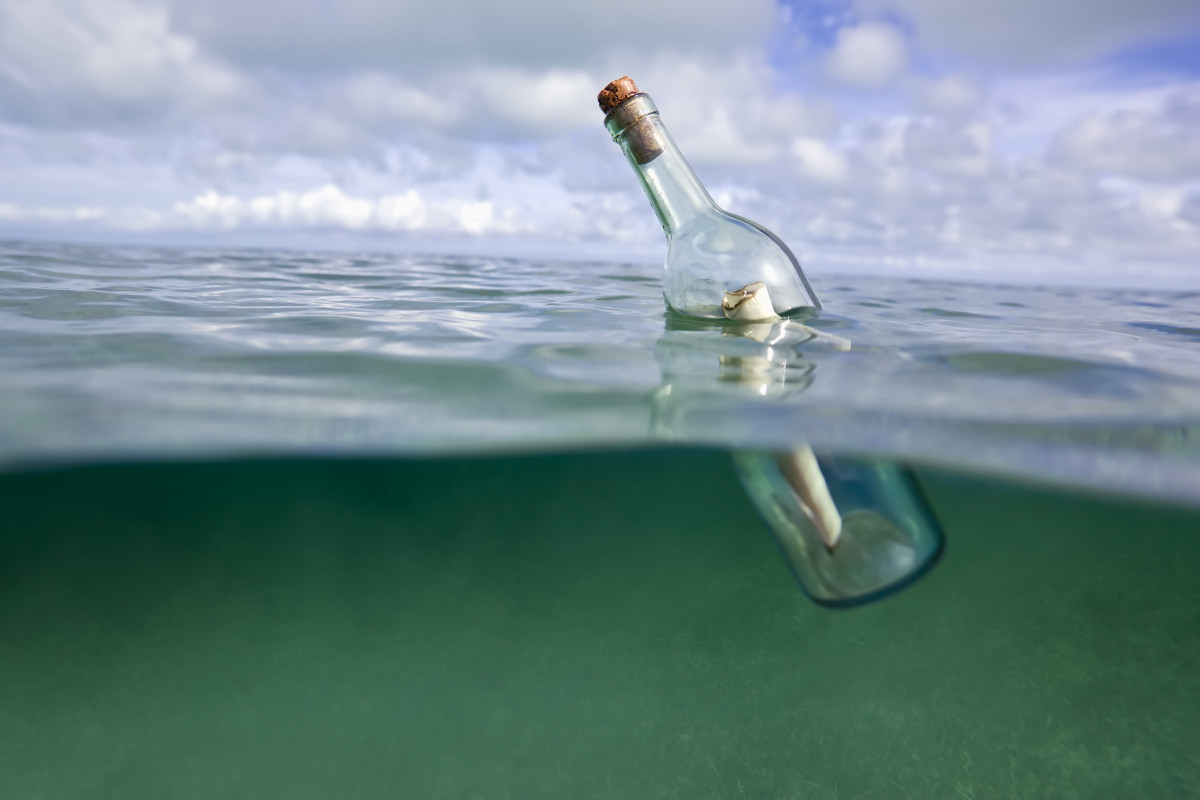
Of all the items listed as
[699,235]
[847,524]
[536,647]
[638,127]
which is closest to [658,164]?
[638,127]

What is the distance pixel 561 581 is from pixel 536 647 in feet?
0.80

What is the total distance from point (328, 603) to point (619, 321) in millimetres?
1977

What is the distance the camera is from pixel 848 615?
2553 mm

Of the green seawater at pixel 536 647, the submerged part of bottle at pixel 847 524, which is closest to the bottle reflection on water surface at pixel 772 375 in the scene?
the submerged part of bottle at pixel 847 524

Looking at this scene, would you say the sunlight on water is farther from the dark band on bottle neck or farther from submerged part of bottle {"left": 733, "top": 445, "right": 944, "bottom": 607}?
the dark band on bottle neck

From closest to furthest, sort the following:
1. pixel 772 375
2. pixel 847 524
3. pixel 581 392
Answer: pixel 847 524 < pixel 581 392 < pixel 772 375

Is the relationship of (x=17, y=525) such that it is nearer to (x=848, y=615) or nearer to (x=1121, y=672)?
(x=848, y=615)

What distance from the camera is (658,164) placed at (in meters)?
2.70

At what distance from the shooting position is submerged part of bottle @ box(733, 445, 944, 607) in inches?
72.3

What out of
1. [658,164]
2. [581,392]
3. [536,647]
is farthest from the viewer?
[658,164]

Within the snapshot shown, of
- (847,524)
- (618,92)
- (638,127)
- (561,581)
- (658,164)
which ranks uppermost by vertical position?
(618,92)

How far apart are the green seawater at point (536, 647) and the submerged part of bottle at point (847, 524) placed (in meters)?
0.38

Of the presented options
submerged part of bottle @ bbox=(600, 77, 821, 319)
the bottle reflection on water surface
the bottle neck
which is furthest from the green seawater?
the bottle neck

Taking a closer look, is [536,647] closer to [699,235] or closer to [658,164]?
[699,235]
